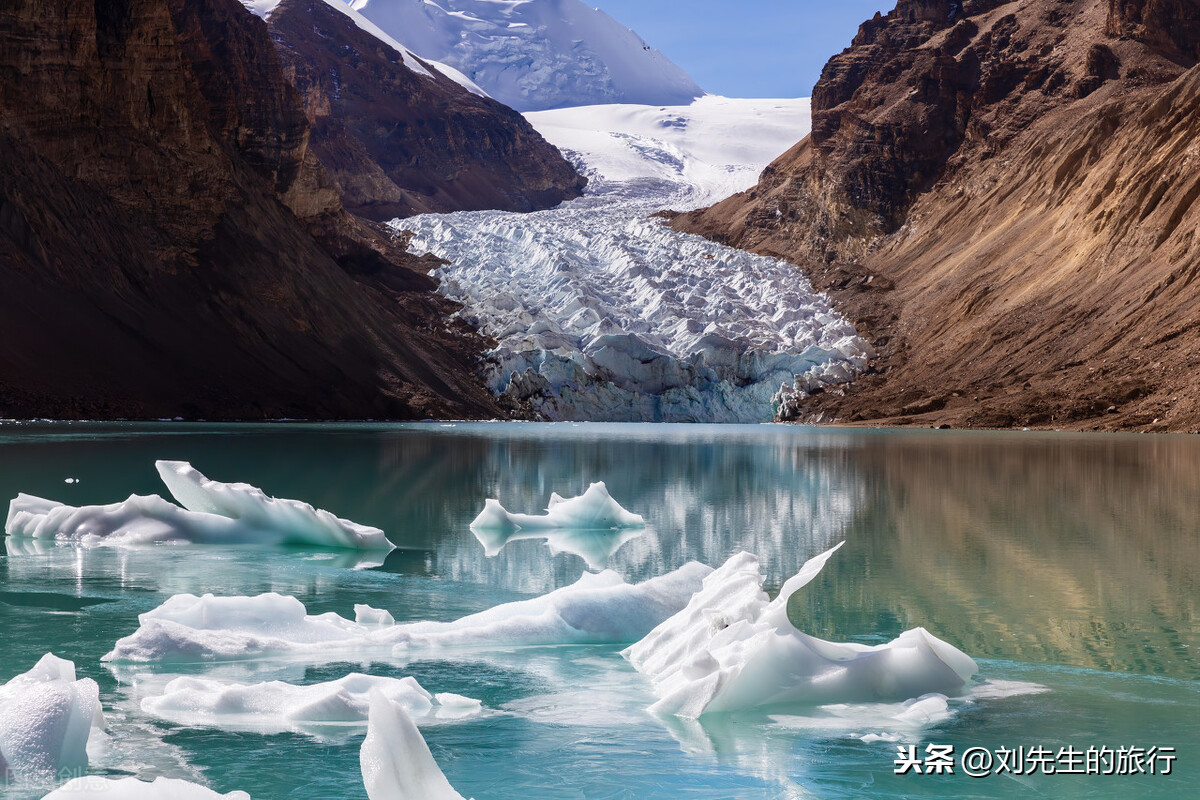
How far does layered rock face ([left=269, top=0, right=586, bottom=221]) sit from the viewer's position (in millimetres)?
103562

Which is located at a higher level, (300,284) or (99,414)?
(300,284)

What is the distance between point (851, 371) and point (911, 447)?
96.3 feet

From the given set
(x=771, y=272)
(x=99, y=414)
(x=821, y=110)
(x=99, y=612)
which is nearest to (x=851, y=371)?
(x=771, y=272)

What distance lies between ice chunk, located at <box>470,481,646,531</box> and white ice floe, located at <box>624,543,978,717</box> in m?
7.86

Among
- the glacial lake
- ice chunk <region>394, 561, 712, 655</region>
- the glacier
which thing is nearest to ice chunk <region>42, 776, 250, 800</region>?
the glacial lake

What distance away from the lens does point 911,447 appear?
34.0m

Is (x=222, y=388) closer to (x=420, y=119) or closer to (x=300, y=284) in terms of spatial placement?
(x=300, y=284)

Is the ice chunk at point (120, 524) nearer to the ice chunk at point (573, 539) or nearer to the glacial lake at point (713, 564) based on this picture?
the glacial lake at point (713, 564)

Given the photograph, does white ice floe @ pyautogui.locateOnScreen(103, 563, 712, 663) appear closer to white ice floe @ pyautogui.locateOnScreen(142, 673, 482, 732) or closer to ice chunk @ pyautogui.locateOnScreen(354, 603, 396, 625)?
ice chunk @ pyautogui.locateOnScreen(354, 603, 396, 625)

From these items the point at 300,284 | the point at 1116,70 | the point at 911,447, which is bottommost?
the point at 911,447

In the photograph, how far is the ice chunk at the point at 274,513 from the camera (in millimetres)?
12883

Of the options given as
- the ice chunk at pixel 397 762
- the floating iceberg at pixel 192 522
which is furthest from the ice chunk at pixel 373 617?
the floating iceberg at pixel 192 522

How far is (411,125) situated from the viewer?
108625 mm

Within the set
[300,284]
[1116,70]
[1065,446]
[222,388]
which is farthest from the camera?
[1116,70]
